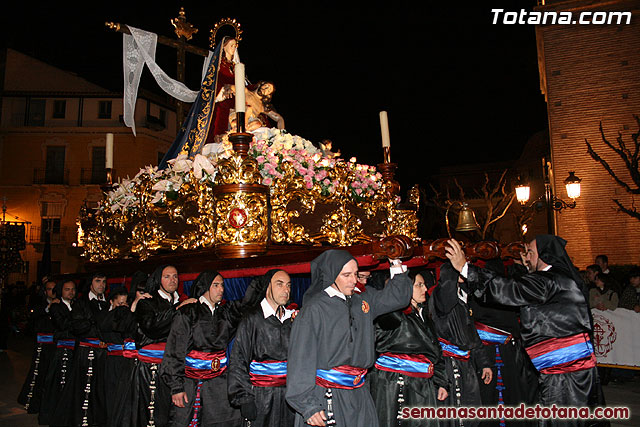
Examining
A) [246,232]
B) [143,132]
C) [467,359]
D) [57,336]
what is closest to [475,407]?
[467,359]

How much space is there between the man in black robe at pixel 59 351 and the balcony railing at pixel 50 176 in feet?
80.3

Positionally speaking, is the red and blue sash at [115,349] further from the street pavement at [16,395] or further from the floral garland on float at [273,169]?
the floral garland on float at [273,169]

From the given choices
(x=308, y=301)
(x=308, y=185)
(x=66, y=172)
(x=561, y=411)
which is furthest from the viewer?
(x=66, y=172)

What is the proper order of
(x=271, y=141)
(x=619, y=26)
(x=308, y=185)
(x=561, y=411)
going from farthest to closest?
(x=619, y=26), (x=271, y=141), (x=308, y=185), (x=561, y=411)

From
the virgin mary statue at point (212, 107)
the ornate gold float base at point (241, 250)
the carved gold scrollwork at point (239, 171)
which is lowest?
the ornate gold float base at point (241, 250)

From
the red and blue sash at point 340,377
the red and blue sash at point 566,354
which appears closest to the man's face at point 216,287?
the red and blue sash at point 340,377

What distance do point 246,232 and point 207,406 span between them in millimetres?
1796

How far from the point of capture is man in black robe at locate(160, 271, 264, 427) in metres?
4.82

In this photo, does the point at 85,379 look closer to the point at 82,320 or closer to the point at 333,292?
the point at 82,320

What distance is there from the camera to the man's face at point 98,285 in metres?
7.05

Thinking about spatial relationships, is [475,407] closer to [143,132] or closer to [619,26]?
[619,26]

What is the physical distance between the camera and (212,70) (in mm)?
6645

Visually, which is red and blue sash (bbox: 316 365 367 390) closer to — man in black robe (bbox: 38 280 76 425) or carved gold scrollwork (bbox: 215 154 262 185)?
carved gold scrollwork (bbox: 215 154 262 185)

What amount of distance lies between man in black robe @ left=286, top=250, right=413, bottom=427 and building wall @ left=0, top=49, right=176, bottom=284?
27.7 meters
